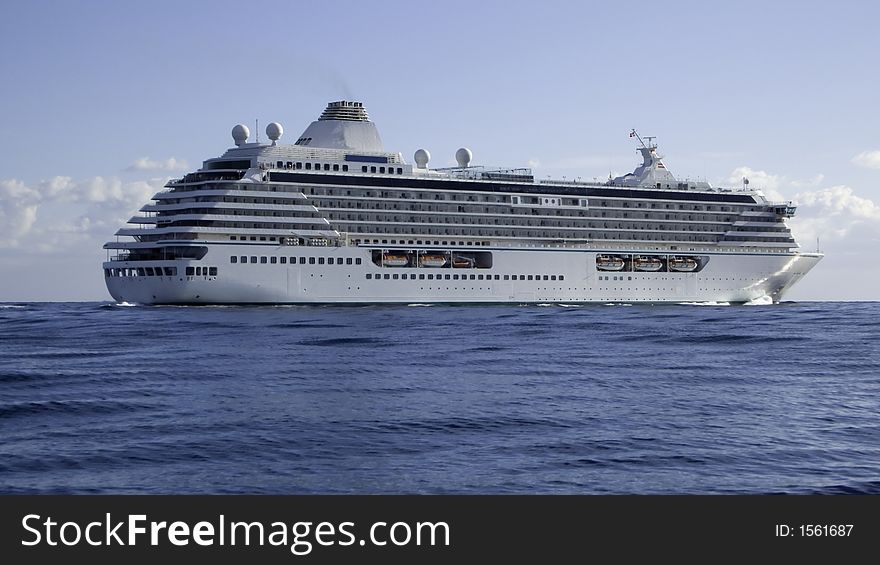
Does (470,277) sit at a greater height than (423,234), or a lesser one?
lesser

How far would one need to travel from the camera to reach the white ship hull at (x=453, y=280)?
3179 inches

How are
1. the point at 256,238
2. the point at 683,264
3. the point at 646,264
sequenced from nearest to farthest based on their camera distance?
the point at 256,238
the point at 646,264
the point at 683,264

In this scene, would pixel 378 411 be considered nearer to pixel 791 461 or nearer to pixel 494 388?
pixel 494 388

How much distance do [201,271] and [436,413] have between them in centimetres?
5524

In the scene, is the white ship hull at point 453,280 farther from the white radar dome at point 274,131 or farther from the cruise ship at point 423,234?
the white radar dome at point 274,131

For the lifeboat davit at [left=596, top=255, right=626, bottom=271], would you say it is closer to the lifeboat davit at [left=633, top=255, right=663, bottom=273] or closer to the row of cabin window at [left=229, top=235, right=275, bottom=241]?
the lifeboat davit at [left=633, top=255, right=663, bottom=273]

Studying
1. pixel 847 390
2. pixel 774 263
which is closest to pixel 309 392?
pixel 847 390

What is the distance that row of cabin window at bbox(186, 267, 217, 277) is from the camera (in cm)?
7956

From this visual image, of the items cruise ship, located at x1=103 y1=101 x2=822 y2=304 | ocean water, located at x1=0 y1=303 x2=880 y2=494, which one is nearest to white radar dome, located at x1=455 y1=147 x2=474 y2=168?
cruise ship, located at x1=103 y1=101 x2=822 y2=304

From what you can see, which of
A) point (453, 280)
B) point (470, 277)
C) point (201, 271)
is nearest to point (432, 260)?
point (453, 280)

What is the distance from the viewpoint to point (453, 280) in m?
90.2

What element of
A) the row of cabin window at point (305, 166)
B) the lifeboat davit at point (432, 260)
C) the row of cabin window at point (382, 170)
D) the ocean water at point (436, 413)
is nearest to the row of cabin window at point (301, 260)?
the lifeboat davit at point (432, 260)

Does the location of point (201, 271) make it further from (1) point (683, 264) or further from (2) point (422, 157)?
(1) point (683, 264)

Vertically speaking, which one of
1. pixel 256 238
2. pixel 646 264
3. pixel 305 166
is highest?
pixel 305 166
